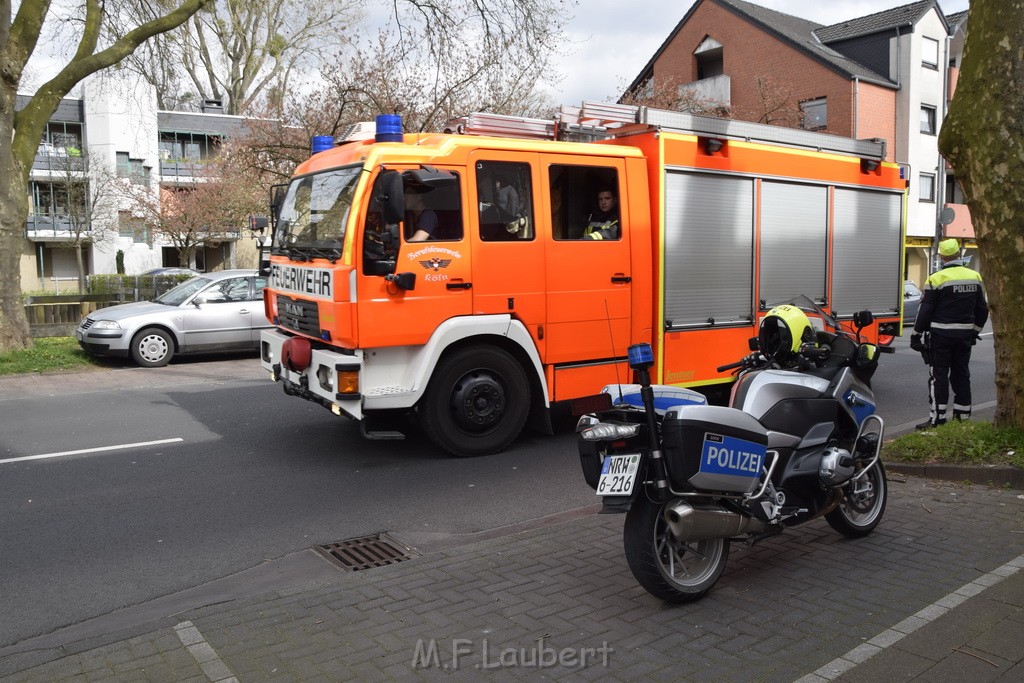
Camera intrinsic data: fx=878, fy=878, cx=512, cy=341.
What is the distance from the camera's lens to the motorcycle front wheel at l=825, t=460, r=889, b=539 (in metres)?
5.29

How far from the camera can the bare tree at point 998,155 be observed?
661 cm

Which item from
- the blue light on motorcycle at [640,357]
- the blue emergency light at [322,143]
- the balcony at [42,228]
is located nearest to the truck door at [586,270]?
the blue emergency light at [322,143]

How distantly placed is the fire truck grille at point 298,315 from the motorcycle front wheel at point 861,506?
432 centimetres

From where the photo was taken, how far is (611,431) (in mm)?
4223

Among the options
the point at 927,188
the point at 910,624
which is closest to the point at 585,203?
the point at 910,624

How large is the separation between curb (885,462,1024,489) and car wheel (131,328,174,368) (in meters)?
11.3

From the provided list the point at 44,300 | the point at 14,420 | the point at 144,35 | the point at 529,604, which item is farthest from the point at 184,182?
the point at 529,604

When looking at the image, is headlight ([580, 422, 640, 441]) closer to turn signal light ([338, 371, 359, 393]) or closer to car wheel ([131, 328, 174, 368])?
turn signal light ([338, 371, 359, 393])

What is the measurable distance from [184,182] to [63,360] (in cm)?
3281

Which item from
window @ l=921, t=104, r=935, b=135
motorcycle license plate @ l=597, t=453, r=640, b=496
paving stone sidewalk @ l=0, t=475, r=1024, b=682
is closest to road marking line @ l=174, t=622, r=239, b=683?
paving stone sidewalk @ l=0, t=475, r=1024, b=682

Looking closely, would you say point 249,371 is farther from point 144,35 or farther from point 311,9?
point 311,9

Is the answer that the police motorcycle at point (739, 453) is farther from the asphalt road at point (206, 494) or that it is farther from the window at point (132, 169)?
the window at point (132, 169)

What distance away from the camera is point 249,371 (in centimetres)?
1364

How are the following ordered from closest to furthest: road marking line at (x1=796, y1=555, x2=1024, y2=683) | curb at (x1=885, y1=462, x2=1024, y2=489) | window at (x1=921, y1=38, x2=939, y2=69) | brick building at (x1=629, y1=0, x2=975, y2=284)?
road marking line at (x1=796, y1=555, x2=1024, y2=683) → curb at (x1=885, y1=462, x2=1024, y2=489) → brick building at (x1=629, y1=0, x2=975, y2=284) → window at (x1=921, y1=38, x2=939, y2=69)
